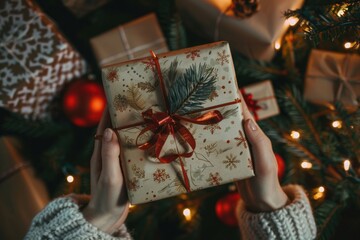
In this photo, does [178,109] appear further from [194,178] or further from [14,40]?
[14,40]

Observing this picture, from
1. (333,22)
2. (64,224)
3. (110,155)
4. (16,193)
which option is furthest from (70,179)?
(333,22)

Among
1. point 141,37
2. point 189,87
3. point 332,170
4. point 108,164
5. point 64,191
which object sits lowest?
point 332,170

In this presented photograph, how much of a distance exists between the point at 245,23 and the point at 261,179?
1.96 ft

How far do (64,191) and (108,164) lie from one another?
50 cm

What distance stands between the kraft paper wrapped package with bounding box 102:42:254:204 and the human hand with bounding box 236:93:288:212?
0.12 ft

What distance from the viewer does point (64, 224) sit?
1.07m

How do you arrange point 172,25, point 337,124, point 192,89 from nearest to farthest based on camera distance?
point 192,89, point 337,124, point 172,25

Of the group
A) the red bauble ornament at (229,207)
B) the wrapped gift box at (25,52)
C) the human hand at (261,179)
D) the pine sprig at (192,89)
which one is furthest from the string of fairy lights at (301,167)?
the pine sprig at (192,89)

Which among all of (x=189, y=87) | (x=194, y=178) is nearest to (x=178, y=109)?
(x=189, y=87)

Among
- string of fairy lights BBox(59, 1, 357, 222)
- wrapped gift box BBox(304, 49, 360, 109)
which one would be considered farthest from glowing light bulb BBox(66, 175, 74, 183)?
wrapped gift box BBox(304, 49, 360, 109)

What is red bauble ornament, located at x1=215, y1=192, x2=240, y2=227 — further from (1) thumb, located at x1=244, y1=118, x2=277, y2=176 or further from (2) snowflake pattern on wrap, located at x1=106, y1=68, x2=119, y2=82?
(2) snowflake pattern on wrap, located at x1=106, y1=68, x2=119, y2=82

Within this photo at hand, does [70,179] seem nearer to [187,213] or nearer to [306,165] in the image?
[187,213]

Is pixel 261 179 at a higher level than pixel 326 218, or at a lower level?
higher

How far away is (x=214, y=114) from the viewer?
0.98m
